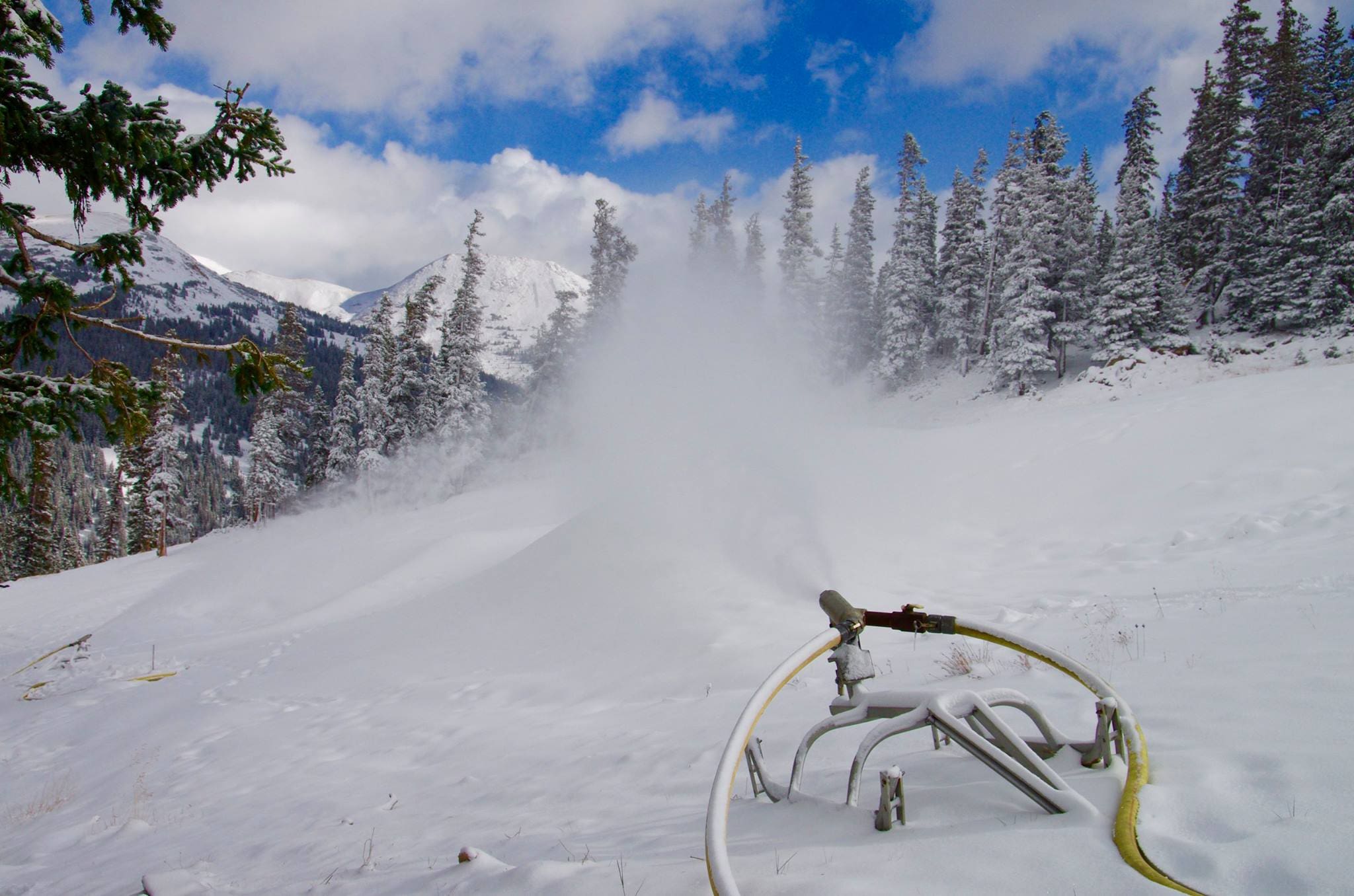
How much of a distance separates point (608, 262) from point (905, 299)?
71.3 feet

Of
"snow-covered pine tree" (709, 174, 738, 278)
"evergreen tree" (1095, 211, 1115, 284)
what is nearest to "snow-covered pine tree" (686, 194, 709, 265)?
"snow-covered pine tree" (709, 174, 738, 278)

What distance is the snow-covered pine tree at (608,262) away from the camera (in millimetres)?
42938

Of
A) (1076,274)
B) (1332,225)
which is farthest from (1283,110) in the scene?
(1076,274)

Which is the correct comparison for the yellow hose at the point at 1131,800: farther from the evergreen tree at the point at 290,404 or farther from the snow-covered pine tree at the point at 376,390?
the evergreen tree at the point at 290,404

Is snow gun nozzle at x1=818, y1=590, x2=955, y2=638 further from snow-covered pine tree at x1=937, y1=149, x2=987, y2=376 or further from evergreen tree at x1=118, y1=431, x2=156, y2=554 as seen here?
evergreen tree at x1=118, y1=431, x2=156, y2=554

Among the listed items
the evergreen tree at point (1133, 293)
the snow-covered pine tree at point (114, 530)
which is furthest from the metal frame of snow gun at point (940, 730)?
the snow-covered pine tree at point (114, 530)

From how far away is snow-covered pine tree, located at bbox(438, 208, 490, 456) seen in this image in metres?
40.2

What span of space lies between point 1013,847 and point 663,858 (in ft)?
5.06

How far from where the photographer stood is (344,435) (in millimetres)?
44625

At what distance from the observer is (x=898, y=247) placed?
→ 4816 cm

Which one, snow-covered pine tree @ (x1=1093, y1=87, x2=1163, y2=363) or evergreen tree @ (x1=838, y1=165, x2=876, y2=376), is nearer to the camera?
snow-covered pine tree @ (x1=1093, y1=87, x2=1163, y2=363)

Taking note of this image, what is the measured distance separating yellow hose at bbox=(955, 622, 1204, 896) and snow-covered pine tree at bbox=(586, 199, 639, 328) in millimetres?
41479

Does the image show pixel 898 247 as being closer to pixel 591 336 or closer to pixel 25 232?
pixel 591 336

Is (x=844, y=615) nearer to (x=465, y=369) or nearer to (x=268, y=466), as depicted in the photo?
(x=465, y=369)
